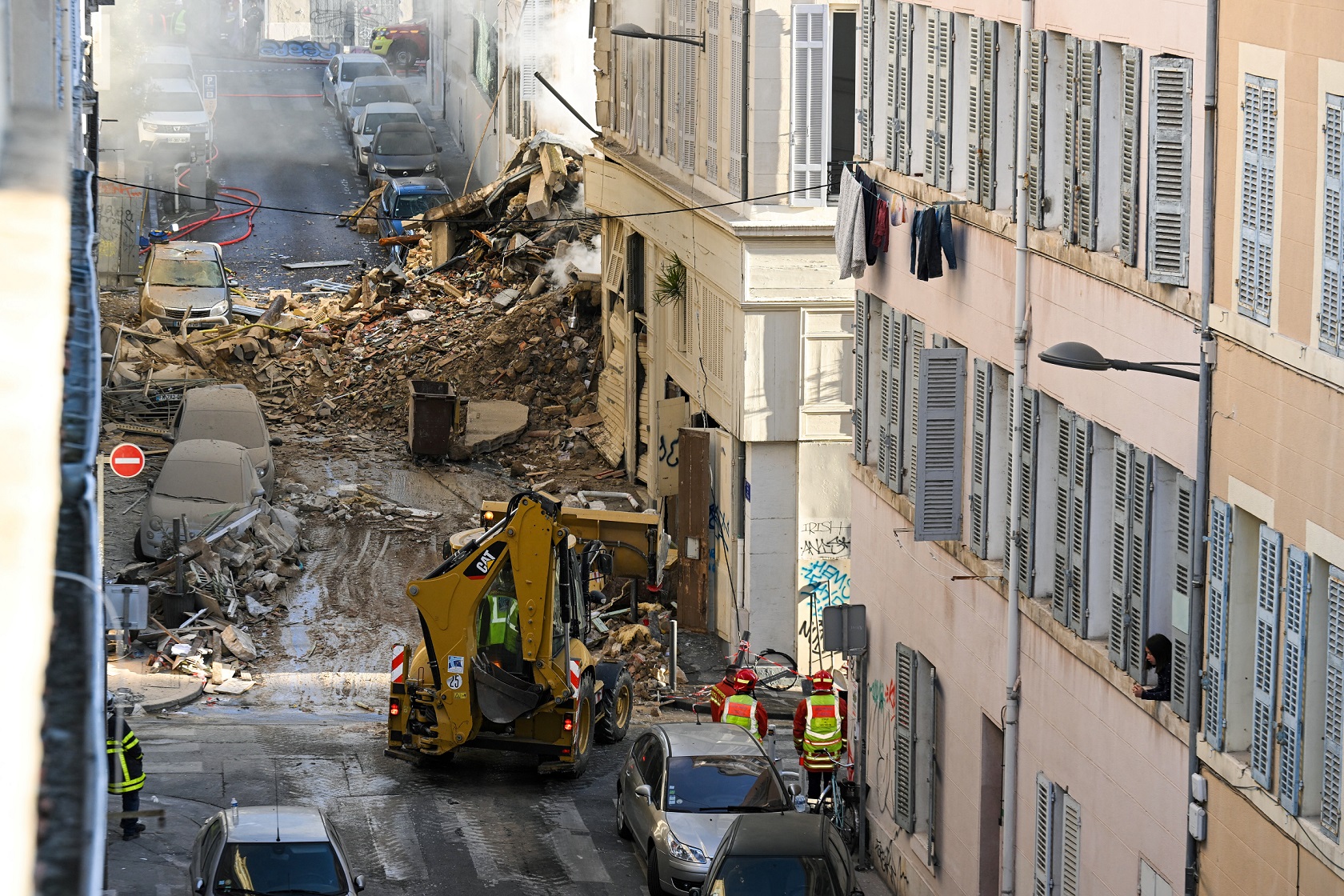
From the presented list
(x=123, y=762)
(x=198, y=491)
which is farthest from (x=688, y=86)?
(x=123, y=762)

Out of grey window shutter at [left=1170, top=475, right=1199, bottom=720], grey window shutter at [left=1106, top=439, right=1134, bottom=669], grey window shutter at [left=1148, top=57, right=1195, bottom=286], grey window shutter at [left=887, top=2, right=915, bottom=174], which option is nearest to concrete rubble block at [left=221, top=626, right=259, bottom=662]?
grey window shutter at [left=887, top=2, right=915, bottom=174]

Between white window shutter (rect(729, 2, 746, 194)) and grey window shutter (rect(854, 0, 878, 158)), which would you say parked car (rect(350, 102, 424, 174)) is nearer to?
white window shutter (rect(729, 2, 746, 194))

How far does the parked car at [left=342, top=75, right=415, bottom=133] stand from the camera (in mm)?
59000

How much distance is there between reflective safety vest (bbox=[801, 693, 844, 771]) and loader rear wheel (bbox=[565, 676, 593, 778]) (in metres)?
2.76

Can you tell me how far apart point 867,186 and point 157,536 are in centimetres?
1345

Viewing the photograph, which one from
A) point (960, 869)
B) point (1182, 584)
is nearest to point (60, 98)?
point (1182, 584)

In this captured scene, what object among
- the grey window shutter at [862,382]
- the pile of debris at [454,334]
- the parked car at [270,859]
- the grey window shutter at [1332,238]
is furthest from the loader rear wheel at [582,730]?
→ the pile of debris at [454,334]

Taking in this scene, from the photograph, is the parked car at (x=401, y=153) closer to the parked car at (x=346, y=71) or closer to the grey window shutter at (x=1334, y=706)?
the parked car at (x=346, y=71)

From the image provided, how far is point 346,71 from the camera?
205 feet

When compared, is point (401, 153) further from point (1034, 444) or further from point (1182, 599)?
point (1182, 599)

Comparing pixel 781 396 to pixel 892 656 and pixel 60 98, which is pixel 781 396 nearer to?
pixel 892 656

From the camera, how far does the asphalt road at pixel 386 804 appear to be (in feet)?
58.2

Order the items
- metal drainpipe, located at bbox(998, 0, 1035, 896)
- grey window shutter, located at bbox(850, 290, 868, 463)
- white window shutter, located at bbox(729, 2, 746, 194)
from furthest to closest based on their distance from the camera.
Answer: white window shutter, located at bbox(729, 2, 746, 194) → grey window shutter, located at bbox(850, 290, 868, 463) → metal drainpipe, located at bbox(998, 0, 1035, 896)

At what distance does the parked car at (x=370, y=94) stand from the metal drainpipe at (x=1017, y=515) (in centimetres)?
4582
